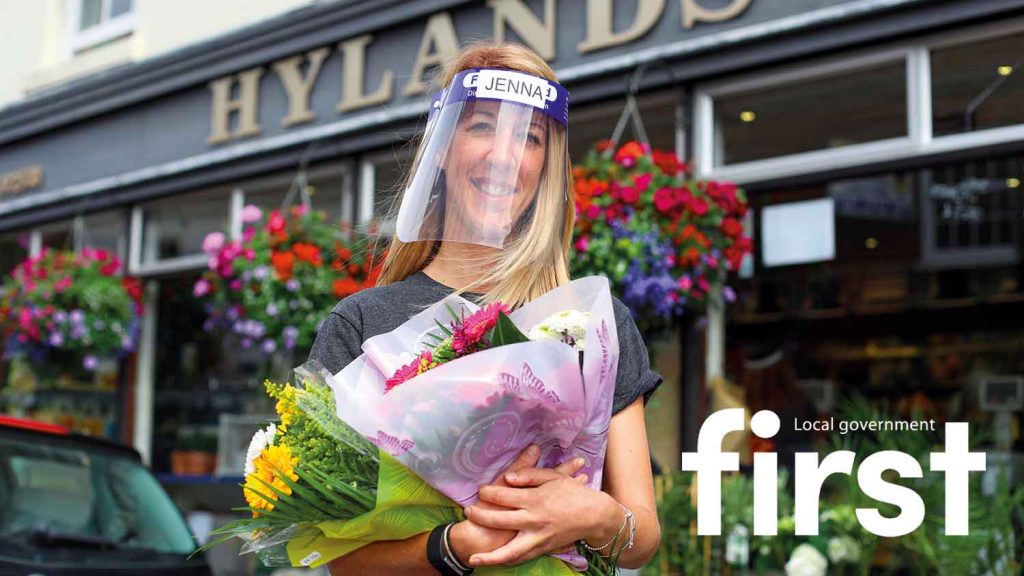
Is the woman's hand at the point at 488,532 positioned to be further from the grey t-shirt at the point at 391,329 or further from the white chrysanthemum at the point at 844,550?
the white chrysanthemum at the point at 844,550

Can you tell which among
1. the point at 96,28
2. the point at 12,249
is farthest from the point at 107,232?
the point at 96,28

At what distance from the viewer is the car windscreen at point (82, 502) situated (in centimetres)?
421

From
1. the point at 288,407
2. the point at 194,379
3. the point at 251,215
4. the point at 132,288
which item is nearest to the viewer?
the point at 288,407

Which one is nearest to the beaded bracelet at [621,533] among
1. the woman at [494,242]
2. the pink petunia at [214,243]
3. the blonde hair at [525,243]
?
the woman at [494,242]

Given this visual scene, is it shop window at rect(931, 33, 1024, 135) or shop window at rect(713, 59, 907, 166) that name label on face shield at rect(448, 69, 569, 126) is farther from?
shop window at rect(713, 59, 907, 166)

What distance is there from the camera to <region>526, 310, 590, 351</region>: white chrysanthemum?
169cm

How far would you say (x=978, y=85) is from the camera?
4.94 m

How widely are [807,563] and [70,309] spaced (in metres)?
5.58

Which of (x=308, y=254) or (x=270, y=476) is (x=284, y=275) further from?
(x=270, y=476)

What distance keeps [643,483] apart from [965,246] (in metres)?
5.68

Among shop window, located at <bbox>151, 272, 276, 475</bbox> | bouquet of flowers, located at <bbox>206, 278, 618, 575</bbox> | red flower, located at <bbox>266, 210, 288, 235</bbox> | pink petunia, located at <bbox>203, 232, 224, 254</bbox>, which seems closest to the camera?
bouquet of flowers, located at <bbox>206, 278, 618, 575</bbox>

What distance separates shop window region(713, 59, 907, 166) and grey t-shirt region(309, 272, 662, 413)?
3.62 meters

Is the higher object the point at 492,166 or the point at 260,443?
the point at 492,166

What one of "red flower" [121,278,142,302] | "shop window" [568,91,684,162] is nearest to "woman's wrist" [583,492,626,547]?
"shop window" [568,91,684,162]
